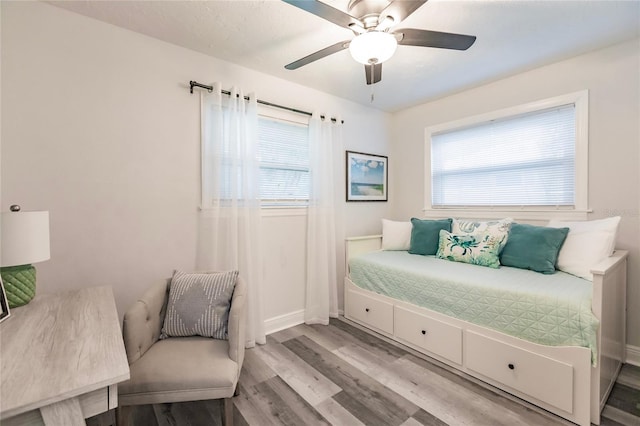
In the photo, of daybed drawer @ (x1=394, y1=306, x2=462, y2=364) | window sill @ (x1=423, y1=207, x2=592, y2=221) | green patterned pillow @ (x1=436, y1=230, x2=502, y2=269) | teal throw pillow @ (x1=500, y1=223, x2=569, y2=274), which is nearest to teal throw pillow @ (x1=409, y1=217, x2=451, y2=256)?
green patterned pillow @ (x1=436, y1=230, x2=502, y2=269)

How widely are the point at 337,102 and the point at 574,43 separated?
2039 mm

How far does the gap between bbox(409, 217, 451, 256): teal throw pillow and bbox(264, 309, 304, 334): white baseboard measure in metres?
1.33

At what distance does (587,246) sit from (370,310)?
5.66 ft

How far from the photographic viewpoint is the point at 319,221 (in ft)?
9.74

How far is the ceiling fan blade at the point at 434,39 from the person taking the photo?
154 cm

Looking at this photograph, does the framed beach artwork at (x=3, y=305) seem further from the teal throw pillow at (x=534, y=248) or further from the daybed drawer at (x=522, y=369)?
the teal throw pillow at (x=534, y=248)

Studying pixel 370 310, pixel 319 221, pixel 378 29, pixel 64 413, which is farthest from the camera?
pixel 319 221

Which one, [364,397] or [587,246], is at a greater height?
[587,246]

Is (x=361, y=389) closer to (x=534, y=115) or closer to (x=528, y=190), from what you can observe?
(x=528, y=190)

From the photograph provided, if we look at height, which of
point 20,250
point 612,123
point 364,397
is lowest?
point 364,397

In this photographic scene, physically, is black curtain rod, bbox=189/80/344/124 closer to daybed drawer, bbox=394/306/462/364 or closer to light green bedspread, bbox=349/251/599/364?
light green bedspread, bbox=349/251/599/364

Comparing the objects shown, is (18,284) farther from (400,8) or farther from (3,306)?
(400,8)

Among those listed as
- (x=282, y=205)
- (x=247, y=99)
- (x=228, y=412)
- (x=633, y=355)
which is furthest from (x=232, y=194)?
(x=633, y=355)

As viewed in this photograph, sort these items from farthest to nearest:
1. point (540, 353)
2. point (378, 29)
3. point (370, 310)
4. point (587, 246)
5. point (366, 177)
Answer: point (366, 177)
point (370, 310)
point (587, 246)
point (540, 353)
point (378, 29)
